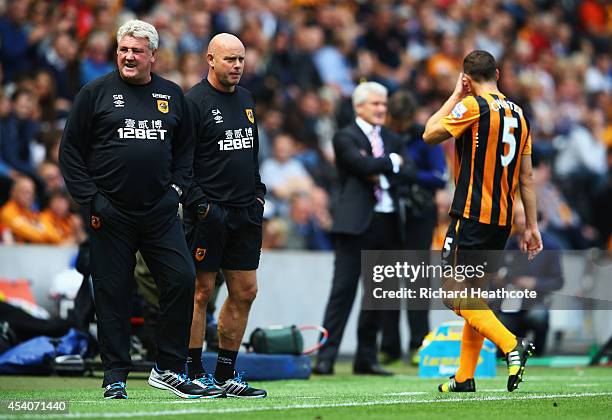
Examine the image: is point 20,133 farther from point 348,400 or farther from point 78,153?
point 348,400

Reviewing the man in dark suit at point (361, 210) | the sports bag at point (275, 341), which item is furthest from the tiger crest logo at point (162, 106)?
the man in dark suit at point (361, 210)

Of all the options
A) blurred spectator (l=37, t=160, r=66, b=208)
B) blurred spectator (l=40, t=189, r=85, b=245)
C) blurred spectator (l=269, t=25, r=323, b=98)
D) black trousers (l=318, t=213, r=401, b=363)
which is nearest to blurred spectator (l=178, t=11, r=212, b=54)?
blurred spectator (l=269, t=25, r=323, b=98)

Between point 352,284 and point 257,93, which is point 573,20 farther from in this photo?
point 352,284

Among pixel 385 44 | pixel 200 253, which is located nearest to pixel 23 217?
pixel 200 253

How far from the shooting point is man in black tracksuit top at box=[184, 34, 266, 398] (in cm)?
824

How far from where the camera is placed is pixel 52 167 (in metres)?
13.5

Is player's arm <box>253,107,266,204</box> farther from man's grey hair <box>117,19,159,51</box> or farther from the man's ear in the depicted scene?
the man's ear

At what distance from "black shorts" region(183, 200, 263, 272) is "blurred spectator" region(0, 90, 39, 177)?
5645 millimetres

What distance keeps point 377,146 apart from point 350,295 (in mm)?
1378

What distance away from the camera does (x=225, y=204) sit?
8281 mm

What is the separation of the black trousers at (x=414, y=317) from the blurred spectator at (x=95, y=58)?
450cm

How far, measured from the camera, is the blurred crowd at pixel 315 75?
547 inches

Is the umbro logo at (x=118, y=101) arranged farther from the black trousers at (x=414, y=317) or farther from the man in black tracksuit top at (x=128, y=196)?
the black trousers at (x=414, y=317)

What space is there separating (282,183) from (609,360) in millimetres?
4866
